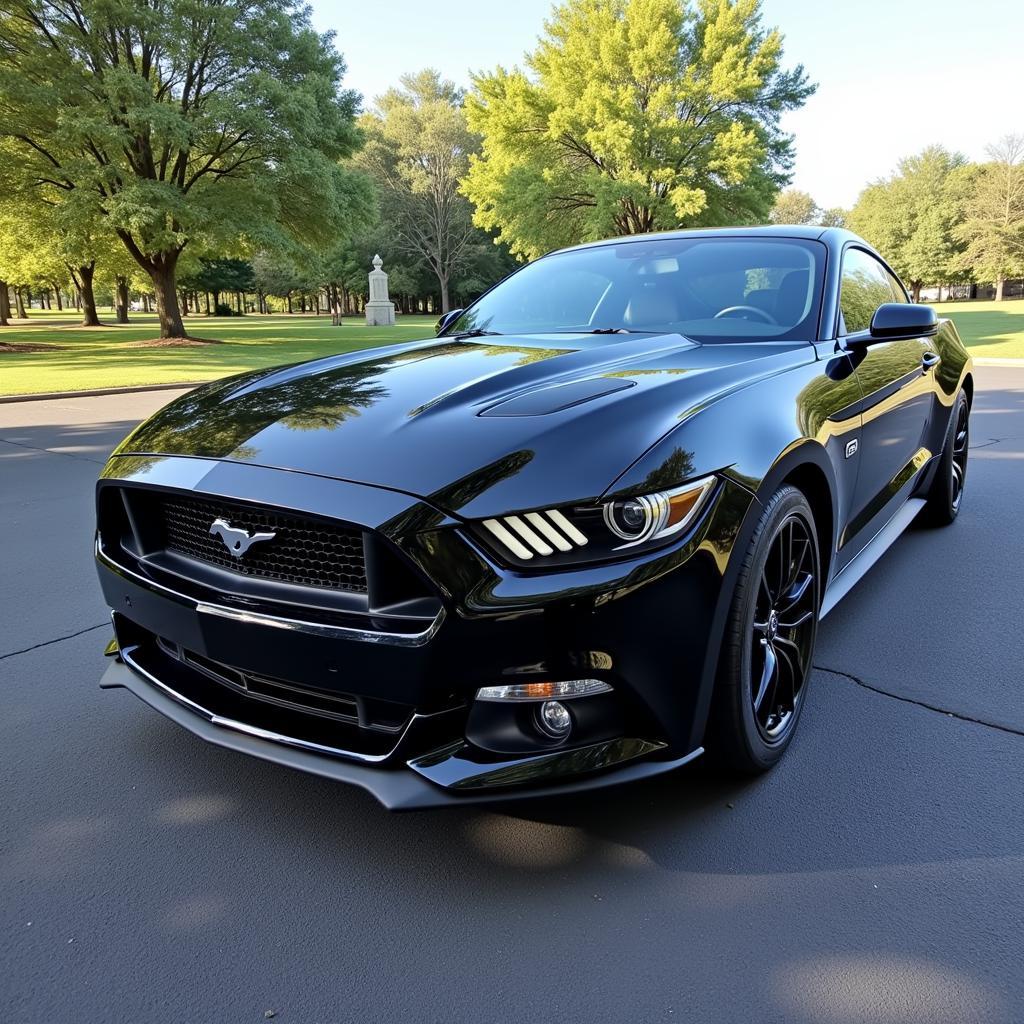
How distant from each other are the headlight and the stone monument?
138 feet

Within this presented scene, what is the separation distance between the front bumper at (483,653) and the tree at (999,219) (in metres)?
68.6

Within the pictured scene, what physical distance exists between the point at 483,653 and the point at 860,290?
105 inches

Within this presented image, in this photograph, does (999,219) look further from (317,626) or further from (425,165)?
(317,626)

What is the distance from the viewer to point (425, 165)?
5578 centimetres

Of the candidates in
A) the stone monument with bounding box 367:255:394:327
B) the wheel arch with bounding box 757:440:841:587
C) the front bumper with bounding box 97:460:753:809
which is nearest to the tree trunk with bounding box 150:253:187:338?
the stone monument with bounding box 367:255:394:327

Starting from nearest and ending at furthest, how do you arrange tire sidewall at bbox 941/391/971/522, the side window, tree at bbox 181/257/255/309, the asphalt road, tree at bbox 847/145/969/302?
the asphalt road, the side window, tire sidewall at bbox 941/391/971/522, tree at bbox 847/145/969/302, tree at bbox 181/257/255/309

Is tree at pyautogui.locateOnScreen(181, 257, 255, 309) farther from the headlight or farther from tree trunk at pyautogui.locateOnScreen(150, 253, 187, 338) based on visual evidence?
the headlight

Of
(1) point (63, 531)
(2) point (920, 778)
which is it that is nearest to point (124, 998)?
(2) point (920, 778)

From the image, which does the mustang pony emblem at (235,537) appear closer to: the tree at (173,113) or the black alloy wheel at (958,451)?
the black alloy wheel at (958,451)

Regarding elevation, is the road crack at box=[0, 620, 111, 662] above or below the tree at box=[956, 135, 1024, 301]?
below

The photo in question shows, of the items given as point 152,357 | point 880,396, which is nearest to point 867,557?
point 880,396

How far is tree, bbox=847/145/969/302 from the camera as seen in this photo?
212ft

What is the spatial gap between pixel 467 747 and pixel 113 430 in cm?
878

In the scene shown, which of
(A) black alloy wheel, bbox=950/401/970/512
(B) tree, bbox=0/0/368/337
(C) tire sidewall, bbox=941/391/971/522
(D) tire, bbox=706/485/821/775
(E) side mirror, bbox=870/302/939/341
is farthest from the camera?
(B) tree, bbox=0/0/368/337
